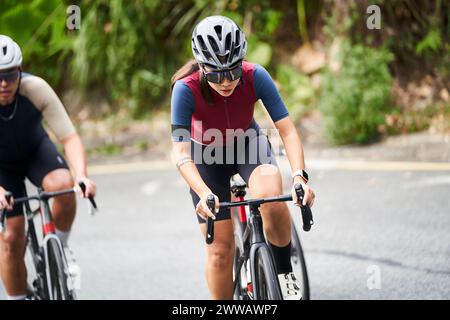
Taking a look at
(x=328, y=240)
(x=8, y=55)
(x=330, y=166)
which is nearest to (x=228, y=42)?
(x=8, y=55)

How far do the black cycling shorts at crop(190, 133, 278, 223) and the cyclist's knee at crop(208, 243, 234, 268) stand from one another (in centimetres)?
16

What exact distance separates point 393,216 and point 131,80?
22.2ft

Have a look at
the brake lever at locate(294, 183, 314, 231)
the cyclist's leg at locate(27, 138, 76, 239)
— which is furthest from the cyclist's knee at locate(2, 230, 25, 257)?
the brake lever at locate(294, 183, 314, 231)

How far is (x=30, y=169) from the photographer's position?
210 inches

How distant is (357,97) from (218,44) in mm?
6543

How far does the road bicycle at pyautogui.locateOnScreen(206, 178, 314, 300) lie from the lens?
3955 mm

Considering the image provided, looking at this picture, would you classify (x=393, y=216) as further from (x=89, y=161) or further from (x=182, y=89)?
(x=89, y=161)

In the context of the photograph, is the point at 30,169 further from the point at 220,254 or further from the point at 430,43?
the point at 430,43

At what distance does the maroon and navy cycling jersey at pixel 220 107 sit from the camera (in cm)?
427

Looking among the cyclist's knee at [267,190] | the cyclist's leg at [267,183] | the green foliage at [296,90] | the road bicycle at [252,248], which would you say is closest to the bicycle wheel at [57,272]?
the road bicycle at [252,248]

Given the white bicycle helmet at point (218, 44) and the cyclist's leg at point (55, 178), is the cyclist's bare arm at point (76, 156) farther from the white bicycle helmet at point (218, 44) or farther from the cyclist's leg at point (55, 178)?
the white bicycle helmet at point (218, 44)

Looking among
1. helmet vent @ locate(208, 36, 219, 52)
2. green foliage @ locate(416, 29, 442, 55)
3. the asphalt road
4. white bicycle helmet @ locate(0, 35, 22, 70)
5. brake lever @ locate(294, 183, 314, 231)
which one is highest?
green foliage @ locate(416, 29, 442, 55)

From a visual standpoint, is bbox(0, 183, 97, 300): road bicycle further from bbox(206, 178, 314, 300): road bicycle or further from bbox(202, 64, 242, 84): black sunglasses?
bbox(202, 64, 242, 84): black sunglasses

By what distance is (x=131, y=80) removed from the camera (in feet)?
43.9
